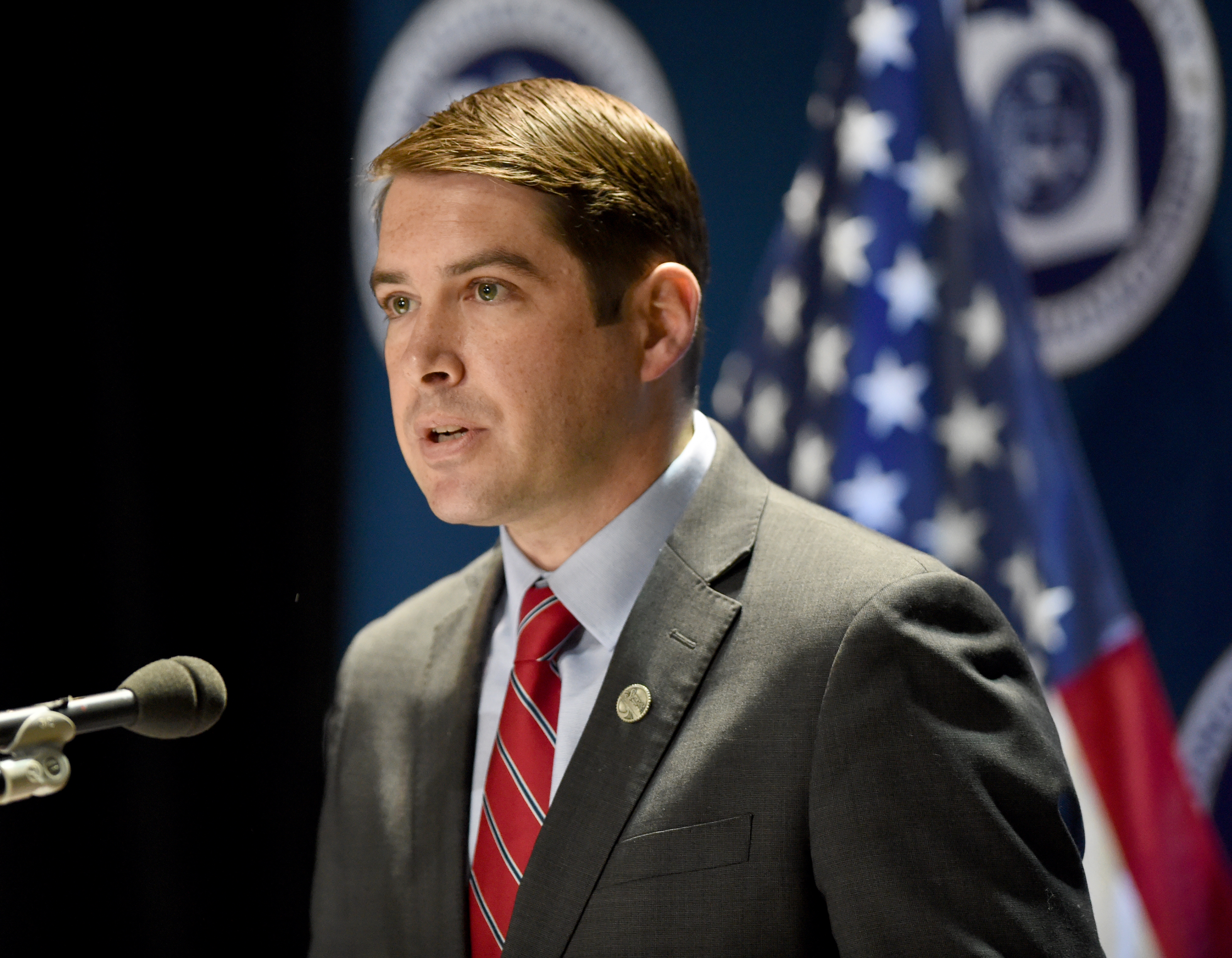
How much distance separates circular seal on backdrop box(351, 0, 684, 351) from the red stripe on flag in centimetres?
162

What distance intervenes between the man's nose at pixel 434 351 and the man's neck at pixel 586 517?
231 millimetres

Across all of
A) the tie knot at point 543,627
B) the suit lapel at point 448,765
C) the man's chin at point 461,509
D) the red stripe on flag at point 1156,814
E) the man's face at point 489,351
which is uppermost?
the man's face at point 489,351

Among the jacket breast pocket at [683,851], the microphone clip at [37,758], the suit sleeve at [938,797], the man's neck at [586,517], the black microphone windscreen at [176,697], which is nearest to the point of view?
the microphone clip at [37,758]

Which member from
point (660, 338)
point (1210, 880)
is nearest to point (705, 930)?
point (660, 338)

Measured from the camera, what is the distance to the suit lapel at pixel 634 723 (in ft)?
4.51

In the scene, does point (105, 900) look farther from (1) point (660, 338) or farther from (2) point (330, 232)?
(1) point (660, 338)

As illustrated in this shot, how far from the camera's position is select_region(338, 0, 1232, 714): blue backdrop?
2477mm

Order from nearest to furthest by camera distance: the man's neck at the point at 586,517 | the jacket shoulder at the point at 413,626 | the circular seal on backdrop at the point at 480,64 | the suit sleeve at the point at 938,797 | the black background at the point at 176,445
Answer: the suit sleeve at the point at 938,797 < the man's neck at the point at 586,517 < the jacket shoulder at the point at 413,626 < the black background at the point at 176,445 < the circular seal on backdrop at the point at 480,64

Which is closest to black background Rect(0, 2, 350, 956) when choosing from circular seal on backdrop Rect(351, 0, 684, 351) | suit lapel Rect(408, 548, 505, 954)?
circular seal on backdrop Rect(351, 0, 684, 351)

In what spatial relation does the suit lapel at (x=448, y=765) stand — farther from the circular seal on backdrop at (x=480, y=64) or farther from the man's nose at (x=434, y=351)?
the circular seal on backdrop at (x=480, y=64)

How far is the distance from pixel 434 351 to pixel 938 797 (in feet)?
2.61

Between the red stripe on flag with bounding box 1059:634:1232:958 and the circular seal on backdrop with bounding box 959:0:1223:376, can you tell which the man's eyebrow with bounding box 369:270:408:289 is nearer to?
the circular seal on backdrop with bounding box 959:0:1223:376

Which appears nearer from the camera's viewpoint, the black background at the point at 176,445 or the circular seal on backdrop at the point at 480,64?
the black background at the point at 176,445

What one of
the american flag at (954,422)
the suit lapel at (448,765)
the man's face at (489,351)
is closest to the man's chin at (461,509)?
the man's face at (489,351)
